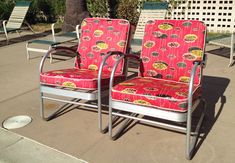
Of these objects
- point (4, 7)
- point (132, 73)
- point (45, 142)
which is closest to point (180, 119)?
point (45, 142)

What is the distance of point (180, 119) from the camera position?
2561mm

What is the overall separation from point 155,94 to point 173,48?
0.87m

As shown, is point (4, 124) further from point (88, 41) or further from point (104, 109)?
point (88, 41)

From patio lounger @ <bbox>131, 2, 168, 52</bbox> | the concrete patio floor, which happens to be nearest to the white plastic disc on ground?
the concrete patio floor

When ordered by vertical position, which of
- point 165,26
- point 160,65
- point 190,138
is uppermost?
point 165,26

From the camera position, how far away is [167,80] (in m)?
3.35

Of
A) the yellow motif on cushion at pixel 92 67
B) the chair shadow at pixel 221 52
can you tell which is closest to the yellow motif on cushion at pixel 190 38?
the yellow motif on cushion at pixel 92 67

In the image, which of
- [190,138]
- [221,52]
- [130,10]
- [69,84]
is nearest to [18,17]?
[130,10]

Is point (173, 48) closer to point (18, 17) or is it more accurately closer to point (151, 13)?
point (151, 13)

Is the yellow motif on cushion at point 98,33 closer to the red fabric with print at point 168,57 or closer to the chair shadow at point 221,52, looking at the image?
the red fabric with print at point 168,57

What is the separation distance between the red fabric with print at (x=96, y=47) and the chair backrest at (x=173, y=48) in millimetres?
329

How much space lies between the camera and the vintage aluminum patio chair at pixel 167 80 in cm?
259

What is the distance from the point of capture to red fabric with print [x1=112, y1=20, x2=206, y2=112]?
2.88 metres

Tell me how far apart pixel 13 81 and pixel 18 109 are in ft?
4.14
